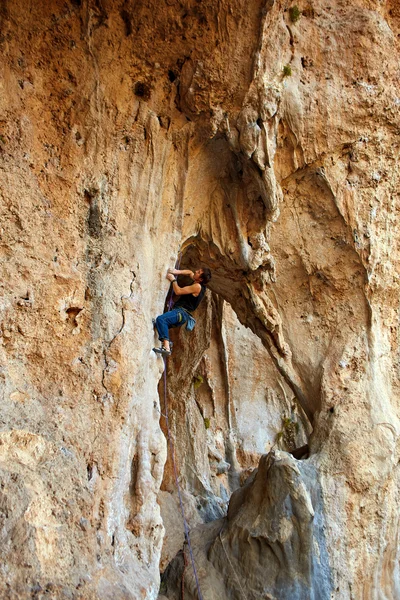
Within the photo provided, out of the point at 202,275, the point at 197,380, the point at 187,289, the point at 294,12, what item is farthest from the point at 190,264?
the point at 294,12

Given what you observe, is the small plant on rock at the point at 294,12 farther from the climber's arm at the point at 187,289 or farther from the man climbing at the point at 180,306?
the climber's arm at the point at 187,289

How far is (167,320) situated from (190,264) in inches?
107

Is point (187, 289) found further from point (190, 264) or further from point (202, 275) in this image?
point (190, 264)

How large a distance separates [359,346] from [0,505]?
604 centimetres

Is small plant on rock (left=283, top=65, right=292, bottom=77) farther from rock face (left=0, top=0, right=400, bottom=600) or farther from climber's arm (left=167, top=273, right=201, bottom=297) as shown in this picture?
climber's arm (left=167, top=273, right=201, bottom=297)

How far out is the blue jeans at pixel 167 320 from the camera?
664 cm

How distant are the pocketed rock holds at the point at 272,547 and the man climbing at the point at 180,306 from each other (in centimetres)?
233

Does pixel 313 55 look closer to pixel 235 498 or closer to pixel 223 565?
pixel 235 498

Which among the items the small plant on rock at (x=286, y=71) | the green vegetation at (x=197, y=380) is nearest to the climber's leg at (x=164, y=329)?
the small plant on rock at (x=286, y=71)

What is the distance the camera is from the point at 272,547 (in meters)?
7.43

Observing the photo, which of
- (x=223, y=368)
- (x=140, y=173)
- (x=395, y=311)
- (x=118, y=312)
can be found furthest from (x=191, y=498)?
(x=140, y=173)

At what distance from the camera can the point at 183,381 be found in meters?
11.0

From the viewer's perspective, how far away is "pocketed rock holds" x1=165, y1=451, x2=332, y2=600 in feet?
23.7

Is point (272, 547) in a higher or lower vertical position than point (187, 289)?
lower
